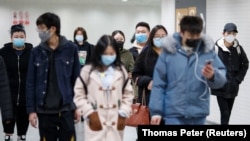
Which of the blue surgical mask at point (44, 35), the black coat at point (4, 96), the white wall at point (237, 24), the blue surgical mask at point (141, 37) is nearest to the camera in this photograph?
the black coat at point (4, 96)

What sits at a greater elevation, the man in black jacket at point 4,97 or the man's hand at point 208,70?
the man's hand at point 208,70

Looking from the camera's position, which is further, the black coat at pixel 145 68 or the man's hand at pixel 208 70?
the black coat at pixel 145 68

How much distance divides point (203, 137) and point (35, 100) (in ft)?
5.56

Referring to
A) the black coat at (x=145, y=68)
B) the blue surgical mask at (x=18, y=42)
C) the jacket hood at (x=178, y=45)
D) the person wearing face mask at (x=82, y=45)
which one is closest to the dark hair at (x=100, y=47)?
the jacket hood at (x=178, y=45)

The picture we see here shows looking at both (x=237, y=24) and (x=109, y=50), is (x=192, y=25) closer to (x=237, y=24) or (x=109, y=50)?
(x=109, y=50)

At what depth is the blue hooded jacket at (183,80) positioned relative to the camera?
3408 millimetres

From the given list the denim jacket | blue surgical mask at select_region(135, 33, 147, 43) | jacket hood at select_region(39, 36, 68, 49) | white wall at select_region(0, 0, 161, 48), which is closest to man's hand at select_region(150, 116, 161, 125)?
the denim jacket

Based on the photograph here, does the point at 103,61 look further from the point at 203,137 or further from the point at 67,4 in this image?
the point at 67,4

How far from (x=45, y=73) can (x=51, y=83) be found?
4.5 inches

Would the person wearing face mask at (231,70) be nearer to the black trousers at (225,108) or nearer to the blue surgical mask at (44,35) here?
the black trousers at (225,108)

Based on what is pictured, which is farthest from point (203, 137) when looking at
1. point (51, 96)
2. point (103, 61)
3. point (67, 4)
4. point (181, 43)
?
point (67, 4)

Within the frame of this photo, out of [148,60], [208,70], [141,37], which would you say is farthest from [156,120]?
[141,37]

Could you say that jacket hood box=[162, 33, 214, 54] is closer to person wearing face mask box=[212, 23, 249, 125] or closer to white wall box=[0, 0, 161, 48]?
person wearing face mask box=[212, 23, 249, 125]

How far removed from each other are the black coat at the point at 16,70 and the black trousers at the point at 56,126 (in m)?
1.69
